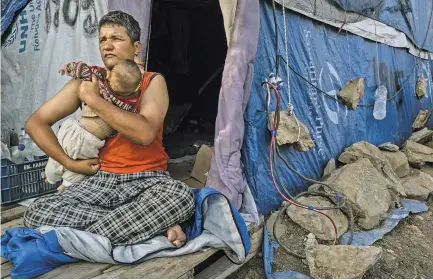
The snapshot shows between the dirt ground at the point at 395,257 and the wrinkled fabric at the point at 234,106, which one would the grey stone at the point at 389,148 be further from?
the wrinkled fabric at the point at 234,106

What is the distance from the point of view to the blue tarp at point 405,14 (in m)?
4.54

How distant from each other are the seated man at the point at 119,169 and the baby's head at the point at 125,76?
0.08m

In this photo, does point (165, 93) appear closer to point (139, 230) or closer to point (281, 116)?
point (139, 230)

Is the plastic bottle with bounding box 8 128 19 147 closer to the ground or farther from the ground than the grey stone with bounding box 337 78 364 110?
closer to the ground

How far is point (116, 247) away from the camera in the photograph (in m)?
2.01

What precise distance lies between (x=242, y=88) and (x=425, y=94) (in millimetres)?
5896

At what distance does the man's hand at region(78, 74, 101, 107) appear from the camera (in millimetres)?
2025

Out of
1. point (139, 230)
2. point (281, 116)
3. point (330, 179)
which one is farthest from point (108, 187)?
point (330, 179)

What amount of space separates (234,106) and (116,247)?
1.35m

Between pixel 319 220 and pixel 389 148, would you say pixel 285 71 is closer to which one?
pixel 319 220

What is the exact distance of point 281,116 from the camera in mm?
3242

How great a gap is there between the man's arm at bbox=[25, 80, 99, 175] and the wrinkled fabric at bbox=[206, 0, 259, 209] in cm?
108

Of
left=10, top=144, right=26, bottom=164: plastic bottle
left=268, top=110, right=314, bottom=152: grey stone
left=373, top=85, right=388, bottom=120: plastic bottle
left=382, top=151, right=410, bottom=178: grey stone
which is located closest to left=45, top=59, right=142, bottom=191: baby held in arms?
left=10, top=144, right=26, bottom=164: plastic bottle

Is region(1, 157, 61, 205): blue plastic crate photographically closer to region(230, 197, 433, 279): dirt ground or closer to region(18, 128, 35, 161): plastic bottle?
region(18, 128, 35, 161): plastic bottle
